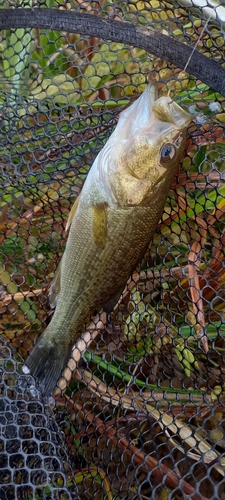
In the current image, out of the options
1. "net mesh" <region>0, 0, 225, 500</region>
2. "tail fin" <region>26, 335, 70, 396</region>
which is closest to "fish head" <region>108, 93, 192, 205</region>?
"net mesh" <region>0, 0, 225, 500</region>

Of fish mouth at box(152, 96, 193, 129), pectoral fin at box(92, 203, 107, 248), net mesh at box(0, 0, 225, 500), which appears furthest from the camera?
net mesh at box(0, 0, 225, 500)

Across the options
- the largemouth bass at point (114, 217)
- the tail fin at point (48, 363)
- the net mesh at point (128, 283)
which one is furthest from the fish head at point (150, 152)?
the tail fin at point (48, 363)

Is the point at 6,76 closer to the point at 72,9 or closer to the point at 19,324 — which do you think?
the point at 72,9

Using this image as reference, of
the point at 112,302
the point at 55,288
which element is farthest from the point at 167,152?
the point at 55,288

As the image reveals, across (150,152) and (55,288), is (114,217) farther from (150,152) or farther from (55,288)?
(55,288)

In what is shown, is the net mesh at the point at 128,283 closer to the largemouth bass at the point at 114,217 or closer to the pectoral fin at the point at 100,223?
the largemouth bass at the point at 114,217

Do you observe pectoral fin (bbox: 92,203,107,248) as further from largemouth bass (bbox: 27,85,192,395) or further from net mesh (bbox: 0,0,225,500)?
net mesh (bbox: 0,0,225,500)

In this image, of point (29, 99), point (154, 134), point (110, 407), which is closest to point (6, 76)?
point (29, 99)
